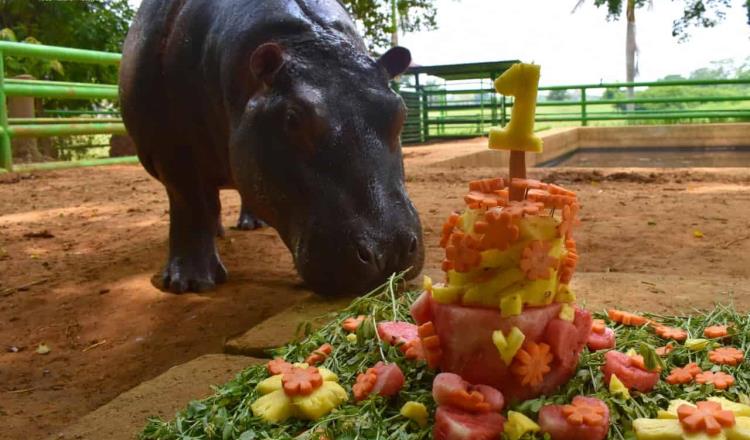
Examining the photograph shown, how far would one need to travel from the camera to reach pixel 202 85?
123 inches

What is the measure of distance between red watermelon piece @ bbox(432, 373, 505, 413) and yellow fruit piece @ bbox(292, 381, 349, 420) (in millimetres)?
217

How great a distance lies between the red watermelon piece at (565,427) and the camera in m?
1.25

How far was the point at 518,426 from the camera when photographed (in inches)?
49.2

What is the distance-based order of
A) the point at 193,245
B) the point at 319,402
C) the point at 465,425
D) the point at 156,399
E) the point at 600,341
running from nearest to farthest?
1. the point at 465,425
2. the point at 319,402
3. the point at 600,341
4. the point at 156,399
5. the point at 193,245

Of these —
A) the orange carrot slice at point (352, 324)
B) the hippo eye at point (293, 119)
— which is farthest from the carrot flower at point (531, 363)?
the hippo eye at point (293, 119)

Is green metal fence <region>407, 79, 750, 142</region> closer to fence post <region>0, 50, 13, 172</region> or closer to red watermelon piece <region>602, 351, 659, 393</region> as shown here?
fence post <region>0, 50, 13, 172</region>

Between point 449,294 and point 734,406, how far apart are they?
0.55 meters

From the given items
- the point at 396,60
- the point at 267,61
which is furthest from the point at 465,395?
the point at 396,60

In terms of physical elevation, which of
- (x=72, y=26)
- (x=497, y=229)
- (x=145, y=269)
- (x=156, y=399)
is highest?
(x=72, y=26)

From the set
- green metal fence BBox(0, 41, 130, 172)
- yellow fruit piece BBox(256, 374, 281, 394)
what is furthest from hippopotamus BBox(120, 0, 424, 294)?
green metal fence BBox(0, 41, 130, 172)

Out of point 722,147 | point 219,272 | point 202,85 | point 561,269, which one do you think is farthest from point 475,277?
point 722,147

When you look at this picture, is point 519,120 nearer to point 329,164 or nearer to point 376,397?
point 376,397

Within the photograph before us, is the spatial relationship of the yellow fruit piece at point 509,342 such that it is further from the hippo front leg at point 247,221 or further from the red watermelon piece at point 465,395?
the hippo front leg at point 247,221

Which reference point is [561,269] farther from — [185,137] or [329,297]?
[185,137]
